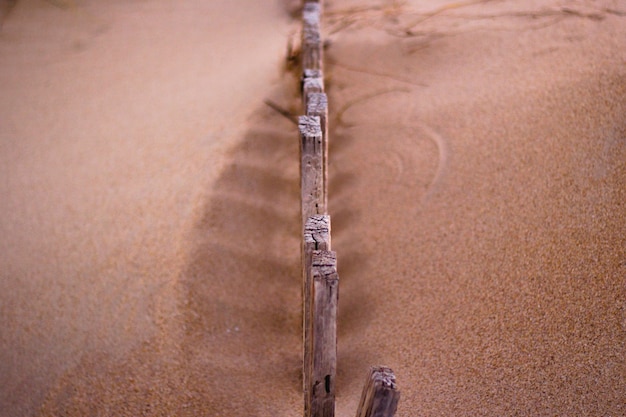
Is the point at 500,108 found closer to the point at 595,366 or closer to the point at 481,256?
the point at 481,256

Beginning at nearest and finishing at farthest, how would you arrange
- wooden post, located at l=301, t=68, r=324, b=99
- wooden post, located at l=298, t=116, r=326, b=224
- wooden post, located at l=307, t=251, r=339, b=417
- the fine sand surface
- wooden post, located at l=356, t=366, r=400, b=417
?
wooden post, located at l=356, t=366, r=400, b=417
wooden post, located at l=307, t=251, r=339, b=417
wooden post, located at l=298, t=116, r=326, b=224
the fine sand surface
wooden post, located at l=301, t=68, r=324, b=99

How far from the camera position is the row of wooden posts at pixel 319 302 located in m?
1.35

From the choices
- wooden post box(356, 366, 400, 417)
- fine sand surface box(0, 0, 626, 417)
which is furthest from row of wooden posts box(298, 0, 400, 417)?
fine sand surface box(0, 0, 626, 417)

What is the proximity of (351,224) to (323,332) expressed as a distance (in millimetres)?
1476

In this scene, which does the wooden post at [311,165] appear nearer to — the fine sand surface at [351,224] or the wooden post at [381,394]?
the fine sand surface at [351,224]

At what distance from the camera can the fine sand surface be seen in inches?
85.7

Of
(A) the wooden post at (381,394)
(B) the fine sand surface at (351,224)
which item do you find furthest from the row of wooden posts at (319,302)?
(B) the fine sand surface at (351,224)

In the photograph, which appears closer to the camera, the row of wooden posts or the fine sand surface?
the row of wooden posts

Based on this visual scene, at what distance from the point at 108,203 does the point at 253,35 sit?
8.38 ft

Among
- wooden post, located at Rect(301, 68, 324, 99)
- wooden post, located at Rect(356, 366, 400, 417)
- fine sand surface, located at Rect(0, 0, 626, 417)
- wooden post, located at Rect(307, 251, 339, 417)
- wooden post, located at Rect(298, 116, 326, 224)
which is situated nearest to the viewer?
wooden post, located at Rect(356, 366, 400, 417)

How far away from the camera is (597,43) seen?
319cm

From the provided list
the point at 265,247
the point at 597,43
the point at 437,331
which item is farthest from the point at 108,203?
the point at 597,43

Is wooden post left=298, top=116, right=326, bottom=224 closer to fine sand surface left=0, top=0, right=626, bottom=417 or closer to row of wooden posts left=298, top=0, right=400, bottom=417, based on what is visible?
row of wooden posts left=298, top=0, right=400, bottom=417

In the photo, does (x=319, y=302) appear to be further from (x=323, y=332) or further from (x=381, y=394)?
(x=381, y=394)
